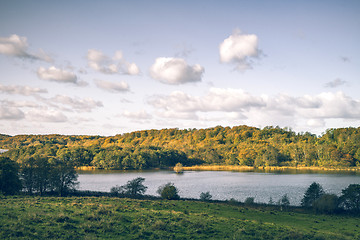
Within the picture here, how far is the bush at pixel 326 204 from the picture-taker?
48.4 metres

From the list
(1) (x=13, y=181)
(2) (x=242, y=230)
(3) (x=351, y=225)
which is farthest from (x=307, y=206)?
(1) (x=13, y=181)

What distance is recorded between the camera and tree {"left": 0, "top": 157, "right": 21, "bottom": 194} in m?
53.9

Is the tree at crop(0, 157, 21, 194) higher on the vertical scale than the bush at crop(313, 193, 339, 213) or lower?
higher

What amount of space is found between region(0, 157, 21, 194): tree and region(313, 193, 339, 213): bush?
188 feet

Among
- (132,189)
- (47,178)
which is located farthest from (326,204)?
(47,178)

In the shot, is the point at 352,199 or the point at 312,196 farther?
the point at 312,196

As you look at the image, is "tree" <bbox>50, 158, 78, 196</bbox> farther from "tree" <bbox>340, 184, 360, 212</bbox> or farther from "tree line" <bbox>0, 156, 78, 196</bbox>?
"tree" <bbox>340, 184, 360, 212</bbox>

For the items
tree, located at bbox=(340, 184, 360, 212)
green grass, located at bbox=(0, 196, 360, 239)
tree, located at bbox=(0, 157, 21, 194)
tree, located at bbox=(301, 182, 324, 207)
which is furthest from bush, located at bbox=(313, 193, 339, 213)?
tree, located at bbox=(0, 157, 21, 194)

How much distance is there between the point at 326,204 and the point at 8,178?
59.5 m

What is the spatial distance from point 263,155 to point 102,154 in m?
94.8

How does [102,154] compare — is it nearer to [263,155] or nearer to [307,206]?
[263,155]

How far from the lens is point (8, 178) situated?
180ft

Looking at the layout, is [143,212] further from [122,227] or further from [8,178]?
[8,178]

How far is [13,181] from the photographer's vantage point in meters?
55.4
